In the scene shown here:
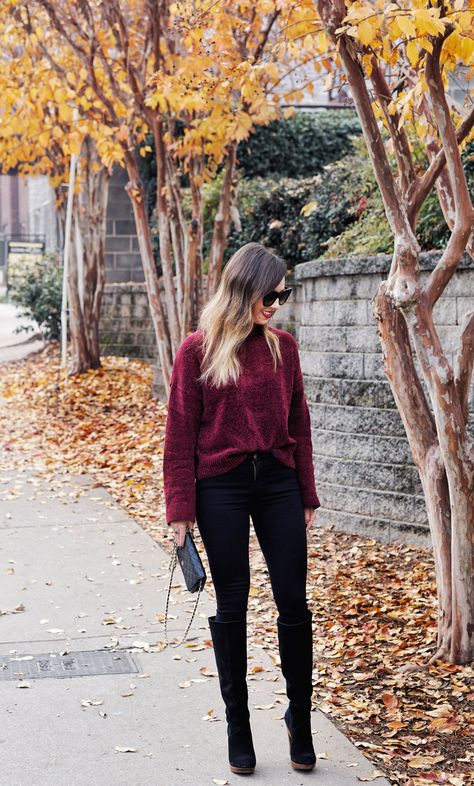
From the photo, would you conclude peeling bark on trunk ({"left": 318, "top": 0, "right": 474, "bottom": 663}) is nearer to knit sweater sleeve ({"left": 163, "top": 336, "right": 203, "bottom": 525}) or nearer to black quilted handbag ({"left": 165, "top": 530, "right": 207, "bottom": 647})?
knit sweater sleeve ({"left": 163, "top": 336, "right": 203, "bottom": 525})

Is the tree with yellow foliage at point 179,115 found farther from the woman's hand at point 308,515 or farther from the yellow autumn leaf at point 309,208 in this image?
the woman's hand at point 308,515

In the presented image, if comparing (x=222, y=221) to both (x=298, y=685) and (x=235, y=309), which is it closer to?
(x=235, y=309)

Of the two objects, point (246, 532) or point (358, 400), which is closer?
point (246, 532)

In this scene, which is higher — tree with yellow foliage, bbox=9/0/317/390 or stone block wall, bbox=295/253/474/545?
tree with yellow foliage, bbox=9/0/317/390

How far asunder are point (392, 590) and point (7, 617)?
226 centimetres

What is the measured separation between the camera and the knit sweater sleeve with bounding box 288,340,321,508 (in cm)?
408

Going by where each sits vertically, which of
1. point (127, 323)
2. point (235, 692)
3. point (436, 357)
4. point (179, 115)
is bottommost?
point (235, 692)

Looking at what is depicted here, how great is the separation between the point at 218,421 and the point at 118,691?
1.50 metres

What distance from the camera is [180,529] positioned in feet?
12.9

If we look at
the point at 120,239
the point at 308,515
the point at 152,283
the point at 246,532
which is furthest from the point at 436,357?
the point at 120,239

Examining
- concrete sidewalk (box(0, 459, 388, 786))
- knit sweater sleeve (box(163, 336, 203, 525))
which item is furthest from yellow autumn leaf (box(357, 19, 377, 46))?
concrete sidewalk (box(0, 459, 388, 786))

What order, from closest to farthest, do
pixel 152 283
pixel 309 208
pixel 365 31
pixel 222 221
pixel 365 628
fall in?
1. pixel 365 31
2. pixel 365 628
3. pixel 222 221
4. pixel 152 283
5. pixel 309 208

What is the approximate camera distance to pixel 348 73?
4914mm

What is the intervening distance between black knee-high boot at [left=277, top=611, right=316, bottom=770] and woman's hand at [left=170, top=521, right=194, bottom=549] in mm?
481
